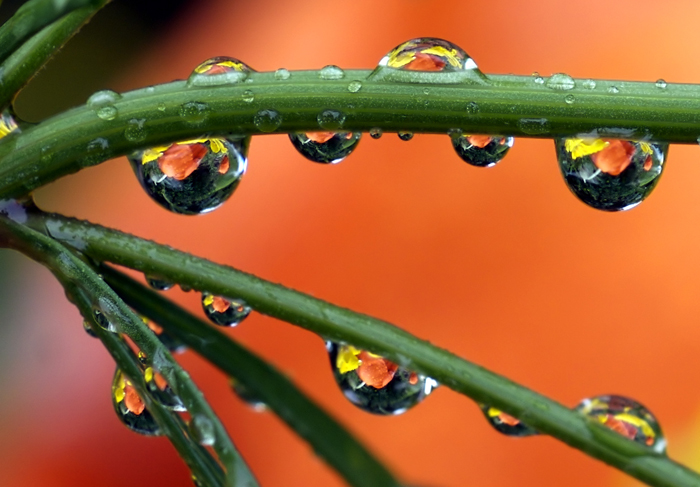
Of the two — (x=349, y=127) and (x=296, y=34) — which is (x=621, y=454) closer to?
(x=349, y=127)

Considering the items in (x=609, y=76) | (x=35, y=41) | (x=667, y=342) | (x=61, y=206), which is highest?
(x=61, y=206)

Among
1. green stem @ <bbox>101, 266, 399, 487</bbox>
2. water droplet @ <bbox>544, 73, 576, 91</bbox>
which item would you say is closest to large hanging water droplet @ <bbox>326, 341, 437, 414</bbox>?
Result: green stem @ <bbox>101, 266, 399, 487</bbox>

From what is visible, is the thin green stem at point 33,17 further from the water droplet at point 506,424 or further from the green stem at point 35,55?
the water droplet at point 506,424

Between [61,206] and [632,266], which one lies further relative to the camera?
[61,206]

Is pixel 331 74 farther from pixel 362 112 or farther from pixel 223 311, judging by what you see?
pixel 223 311

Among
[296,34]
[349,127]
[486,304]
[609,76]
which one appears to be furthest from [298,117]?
[296,34]

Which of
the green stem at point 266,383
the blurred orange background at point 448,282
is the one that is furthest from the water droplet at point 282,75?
the blurred orange background at point 448,282

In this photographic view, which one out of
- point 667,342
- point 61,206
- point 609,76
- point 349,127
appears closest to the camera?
point 349,127
